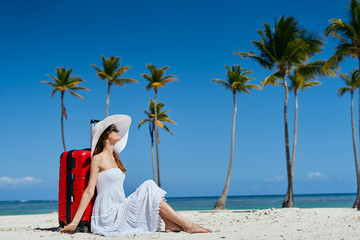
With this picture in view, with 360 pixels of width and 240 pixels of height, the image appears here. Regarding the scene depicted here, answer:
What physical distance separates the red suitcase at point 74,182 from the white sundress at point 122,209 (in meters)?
0.16

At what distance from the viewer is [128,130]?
252 inches

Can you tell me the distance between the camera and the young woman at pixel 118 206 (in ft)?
18.1

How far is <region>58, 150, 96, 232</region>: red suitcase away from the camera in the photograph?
19.0 feet

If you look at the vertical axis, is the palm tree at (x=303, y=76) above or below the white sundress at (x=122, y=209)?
above

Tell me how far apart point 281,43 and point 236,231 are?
14.8 m

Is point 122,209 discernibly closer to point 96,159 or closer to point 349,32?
point 96,159

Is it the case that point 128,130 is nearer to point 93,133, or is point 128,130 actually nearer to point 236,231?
point 93,133

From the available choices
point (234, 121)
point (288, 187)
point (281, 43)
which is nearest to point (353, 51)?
point (281, 43)

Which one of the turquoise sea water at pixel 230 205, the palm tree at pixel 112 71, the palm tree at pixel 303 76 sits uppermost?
the palm tree at pixel 112 71

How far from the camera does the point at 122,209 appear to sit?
5586 mm

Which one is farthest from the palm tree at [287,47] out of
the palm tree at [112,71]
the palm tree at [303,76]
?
the palm tree at [112,71]

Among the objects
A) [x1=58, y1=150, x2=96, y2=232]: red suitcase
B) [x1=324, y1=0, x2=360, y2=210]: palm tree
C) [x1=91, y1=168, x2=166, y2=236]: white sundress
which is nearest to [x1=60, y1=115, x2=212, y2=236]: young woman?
[x1=91, y1=168, x2=166, y2=236]: white sundress

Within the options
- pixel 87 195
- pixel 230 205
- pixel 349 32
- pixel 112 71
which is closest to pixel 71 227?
pixel 87 195

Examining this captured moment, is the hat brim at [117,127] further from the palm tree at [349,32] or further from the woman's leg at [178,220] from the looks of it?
the palm tree at [349,32]
